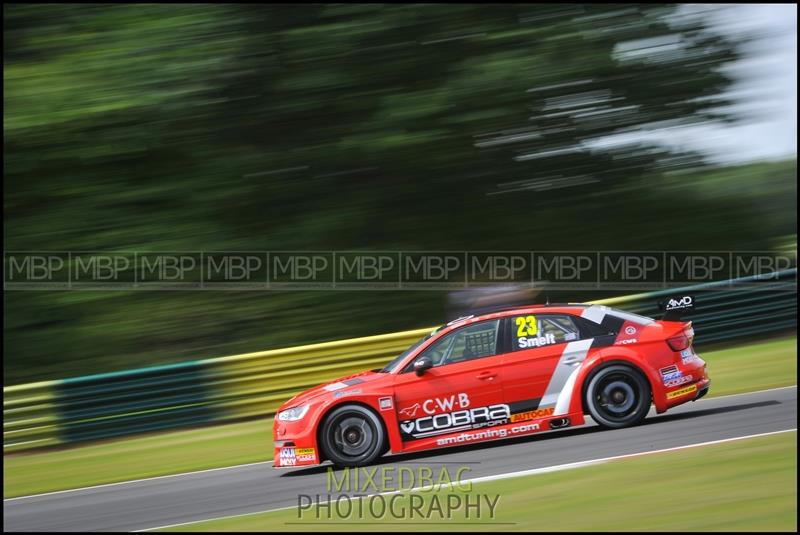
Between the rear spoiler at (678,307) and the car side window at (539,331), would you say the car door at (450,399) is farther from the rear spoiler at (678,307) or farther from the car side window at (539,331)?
the rear spoiler at (678,307)

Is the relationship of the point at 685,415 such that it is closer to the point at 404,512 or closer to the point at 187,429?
the point at 404,512

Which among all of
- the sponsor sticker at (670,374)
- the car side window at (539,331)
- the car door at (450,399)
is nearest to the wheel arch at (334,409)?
the car door at (450,399)

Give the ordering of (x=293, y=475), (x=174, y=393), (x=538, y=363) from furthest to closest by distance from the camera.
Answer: (x=174, y=393) → (x=293, y=475) → (x=538, y=363)

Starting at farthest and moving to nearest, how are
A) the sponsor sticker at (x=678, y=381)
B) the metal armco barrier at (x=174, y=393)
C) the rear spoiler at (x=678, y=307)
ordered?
the metal armco barrier at (x=174, y=393), the rear spoiler at (x=678, y=307), the sponsor sticker at (x=678, y=381)

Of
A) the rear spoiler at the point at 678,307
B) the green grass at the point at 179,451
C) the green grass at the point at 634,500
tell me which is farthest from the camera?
the green grass at the point at 179,451

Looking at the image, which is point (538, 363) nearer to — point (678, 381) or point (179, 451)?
point (678, 381)

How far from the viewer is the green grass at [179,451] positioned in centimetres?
989

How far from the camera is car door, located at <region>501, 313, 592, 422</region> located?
26.3ft

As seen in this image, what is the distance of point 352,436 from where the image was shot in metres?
8.02

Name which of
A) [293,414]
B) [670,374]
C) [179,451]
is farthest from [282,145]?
[670,374]

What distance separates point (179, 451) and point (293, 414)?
11.0 ft

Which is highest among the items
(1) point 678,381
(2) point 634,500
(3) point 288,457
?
(1) point 678,381

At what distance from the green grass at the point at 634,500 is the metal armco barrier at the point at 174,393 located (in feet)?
18.2

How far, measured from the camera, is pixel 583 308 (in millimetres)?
8406
